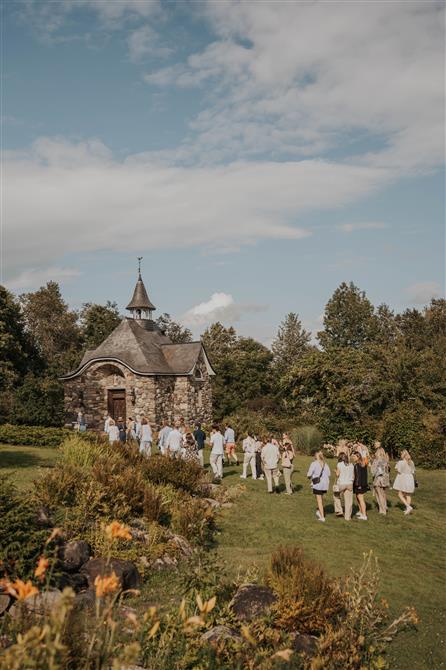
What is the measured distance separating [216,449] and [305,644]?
1094 centimetres

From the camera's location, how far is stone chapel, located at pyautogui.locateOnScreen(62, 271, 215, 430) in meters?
32.6

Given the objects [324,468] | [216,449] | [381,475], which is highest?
[216,449]

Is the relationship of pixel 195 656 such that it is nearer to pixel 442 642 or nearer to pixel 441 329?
pixel 442 642

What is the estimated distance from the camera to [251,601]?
7.71m

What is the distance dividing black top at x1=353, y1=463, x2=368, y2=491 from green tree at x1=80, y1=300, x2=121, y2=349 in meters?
40.6

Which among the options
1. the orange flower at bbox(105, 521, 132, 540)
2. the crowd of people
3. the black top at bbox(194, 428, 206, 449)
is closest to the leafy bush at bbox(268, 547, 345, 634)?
the orange flower at bbox(105, 521, 132, 540)

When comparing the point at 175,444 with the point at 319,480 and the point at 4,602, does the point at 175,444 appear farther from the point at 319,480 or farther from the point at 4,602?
the point at 4,602

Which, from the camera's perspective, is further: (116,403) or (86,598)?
(116,403)

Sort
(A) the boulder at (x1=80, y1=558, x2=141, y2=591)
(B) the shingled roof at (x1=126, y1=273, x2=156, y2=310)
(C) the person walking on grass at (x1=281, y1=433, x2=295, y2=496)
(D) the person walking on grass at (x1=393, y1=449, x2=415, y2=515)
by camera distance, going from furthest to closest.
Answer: (B) the shingled roof at (x1=126, y1=273, x2=156, y2=310) → (C) the person walking on grass at (x1=281, y1=433, x2=295, y2=496) → (D) the person walking on grass at (x1=393, y1=449, x2=415, y2=515) → (A) the boulder at (x1=80, y1=558, x2=141, y2=591)

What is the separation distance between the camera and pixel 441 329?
6900 cm

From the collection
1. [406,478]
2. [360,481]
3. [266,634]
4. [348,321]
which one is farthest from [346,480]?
[348,321]

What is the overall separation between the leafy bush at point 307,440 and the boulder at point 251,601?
21164mm

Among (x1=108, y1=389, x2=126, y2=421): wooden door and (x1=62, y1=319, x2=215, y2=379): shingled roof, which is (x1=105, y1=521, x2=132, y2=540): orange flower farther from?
(x1=108, y1=389, x2=126, y2=421): wooden door

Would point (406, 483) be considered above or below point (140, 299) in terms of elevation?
below
